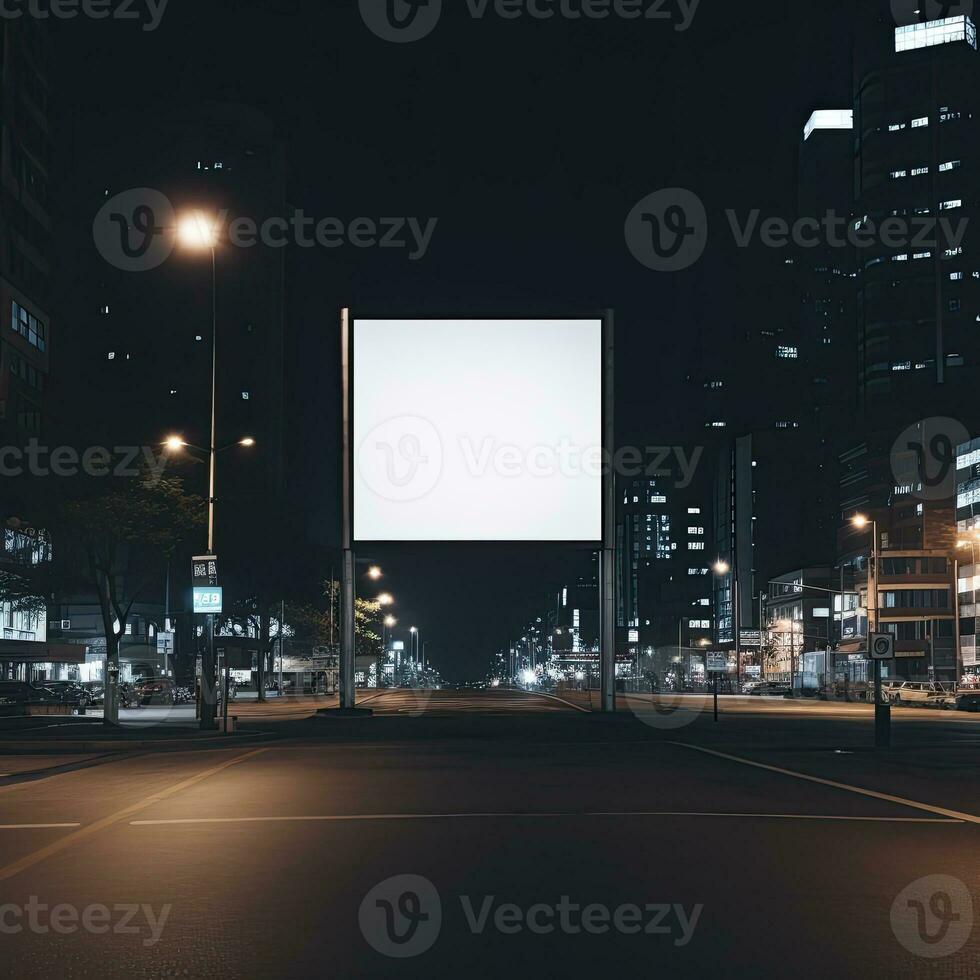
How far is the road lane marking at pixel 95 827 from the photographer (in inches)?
500

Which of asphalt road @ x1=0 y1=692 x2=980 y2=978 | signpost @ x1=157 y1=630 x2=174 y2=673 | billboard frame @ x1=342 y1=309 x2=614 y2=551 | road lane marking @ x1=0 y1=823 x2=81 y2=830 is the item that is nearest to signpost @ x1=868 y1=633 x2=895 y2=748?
asphalt road @ x1=0 y1=692 x2=980 y2=978

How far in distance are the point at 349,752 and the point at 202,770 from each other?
553 centimetres

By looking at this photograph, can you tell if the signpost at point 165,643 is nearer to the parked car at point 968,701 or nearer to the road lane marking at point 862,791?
the parked car at point 968,701

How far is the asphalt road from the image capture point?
8758 millimetres

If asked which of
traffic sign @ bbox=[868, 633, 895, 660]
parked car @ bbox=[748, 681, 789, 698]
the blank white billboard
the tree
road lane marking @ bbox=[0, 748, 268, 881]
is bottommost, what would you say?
parked car @ bbox=[748, 681, 789, 698]

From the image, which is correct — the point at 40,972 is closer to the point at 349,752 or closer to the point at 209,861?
the point at 209,861

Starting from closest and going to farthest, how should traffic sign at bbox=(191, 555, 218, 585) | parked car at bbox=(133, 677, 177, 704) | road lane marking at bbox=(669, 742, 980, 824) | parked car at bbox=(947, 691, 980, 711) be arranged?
road lane marking at bbox=(669, 742, 980, 824) < traffic sign at bbox=(191, 555, 218, 585) < parked car at bbox=(947, 691, 980, 711) < parked car at bbox=(133, 677, 177, 704)

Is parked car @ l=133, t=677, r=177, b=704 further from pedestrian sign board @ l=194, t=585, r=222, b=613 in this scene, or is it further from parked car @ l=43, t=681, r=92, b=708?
pedestrian sign board @ l=194, t=585, r=222, b=613

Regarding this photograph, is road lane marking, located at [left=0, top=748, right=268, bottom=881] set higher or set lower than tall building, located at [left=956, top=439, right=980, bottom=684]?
lower

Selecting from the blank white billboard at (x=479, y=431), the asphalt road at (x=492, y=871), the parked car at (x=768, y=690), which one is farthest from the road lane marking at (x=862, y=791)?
the parked car at (x=768, y=690)

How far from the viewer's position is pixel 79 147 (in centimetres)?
17812

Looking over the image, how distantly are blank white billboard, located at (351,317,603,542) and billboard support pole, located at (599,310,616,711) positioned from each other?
544mm

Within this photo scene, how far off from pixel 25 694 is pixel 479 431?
24.6 meters

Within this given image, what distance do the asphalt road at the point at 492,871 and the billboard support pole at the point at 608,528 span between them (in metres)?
25.3
